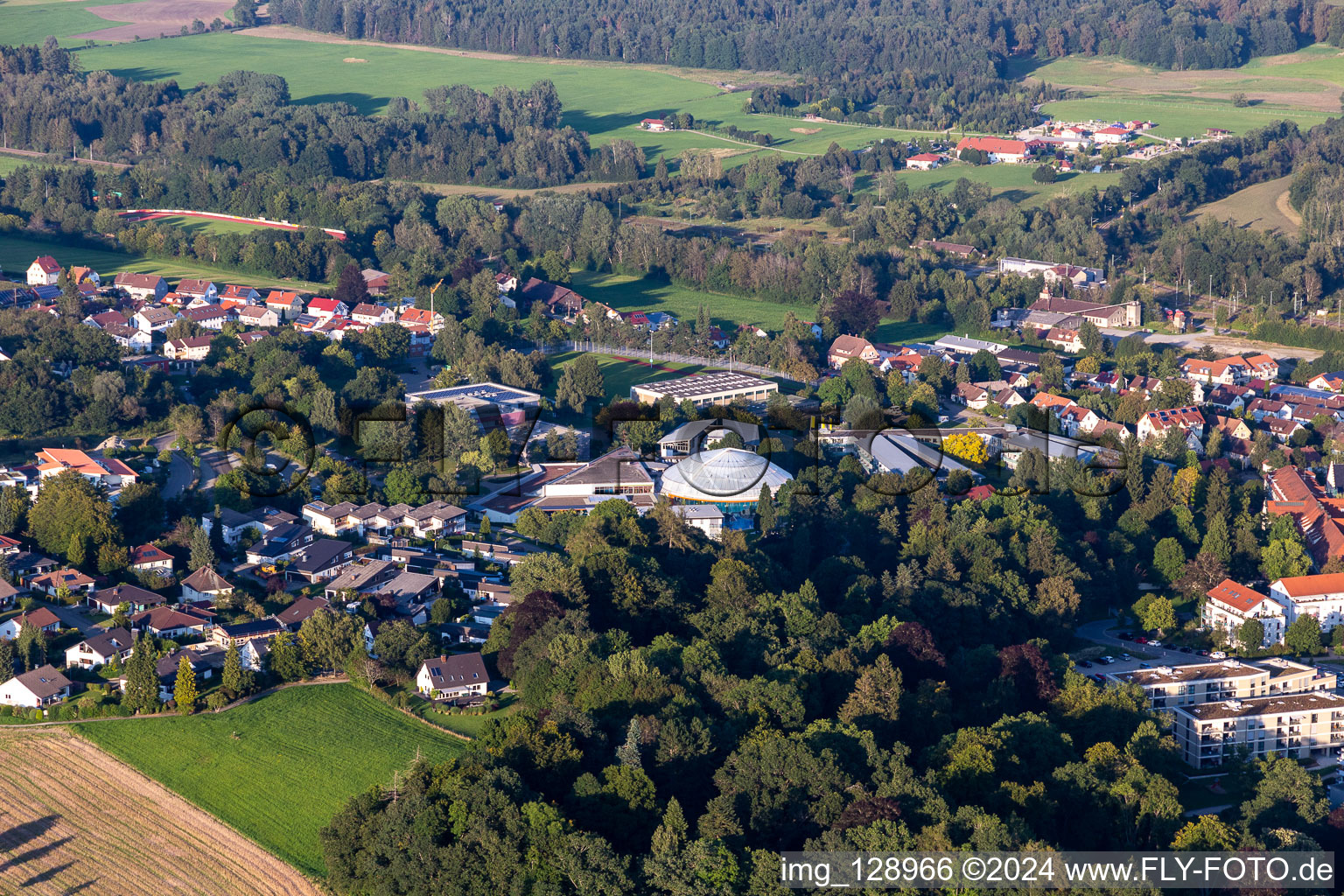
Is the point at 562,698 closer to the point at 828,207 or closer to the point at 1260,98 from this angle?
the point at 828,207

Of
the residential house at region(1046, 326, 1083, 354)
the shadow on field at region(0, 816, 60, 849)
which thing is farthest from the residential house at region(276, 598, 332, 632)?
the residential house at region(1046, 326, 1083, 354)

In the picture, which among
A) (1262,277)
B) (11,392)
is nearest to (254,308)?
(11,392)

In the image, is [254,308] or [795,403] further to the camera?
[254,308]

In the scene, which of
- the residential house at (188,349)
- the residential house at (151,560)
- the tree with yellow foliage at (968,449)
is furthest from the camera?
the residential house at (188,349)

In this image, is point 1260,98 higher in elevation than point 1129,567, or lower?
higher

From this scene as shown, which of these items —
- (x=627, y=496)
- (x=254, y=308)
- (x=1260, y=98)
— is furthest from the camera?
(x=1260, y=98)

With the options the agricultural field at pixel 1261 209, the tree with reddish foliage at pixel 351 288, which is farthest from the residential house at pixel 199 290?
the agricultural field at pixel 1261 209

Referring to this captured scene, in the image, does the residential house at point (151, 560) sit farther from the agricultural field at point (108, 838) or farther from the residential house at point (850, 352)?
the residential house at point (850, 352)
